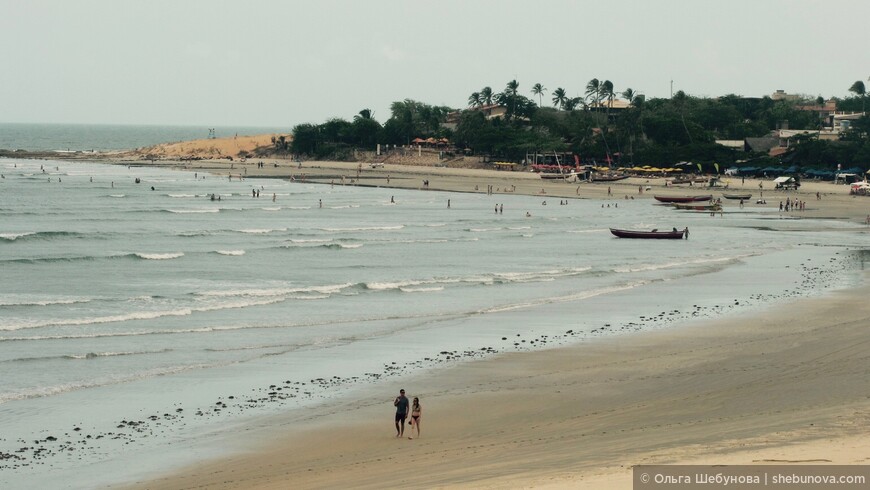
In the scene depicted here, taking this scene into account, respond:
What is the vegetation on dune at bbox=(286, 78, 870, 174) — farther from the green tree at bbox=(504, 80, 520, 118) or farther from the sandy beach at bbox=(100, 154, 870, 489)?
the sandy beach at bbox=(100, 154, 870, 489)

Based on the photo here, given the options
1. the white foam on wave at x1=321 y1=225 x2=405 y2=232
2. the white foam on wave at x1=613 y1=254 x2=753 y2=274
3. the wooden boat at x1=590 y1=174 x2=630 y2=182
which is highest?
the wooden boat at x1=590 y1=174 x2=630 y2=182

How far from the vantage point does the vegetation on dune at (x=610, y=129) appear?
123062 millimetres

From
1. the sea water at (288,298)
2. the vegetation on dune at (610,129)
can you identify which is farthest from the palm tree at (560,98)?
the sea water at (288,298)

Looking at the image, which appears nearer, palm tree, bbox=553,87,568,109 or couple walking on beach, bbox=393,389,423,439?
couple walking on beach, bbox=393,389,423,439

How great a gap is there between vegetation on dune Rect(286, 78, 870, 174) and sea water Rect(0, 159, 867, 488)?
4339 centimetres

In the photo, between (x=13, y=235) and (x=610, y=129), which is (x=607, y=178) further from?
(x=13, y=235)

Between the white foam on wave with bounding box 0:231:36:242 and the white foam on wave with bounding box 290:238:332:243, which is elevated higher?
the white foam on wave with bounding box 0:231:36:242

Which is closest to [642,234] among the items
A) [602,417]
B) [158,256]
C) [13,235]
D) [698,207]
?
[698,207]

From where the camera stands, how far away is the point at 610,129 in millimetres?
146000

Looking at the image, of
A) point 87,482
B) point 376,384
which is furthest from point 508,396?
point 87,482

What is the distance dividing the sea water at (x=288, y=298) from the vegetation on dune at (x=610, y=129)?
43.4 metres

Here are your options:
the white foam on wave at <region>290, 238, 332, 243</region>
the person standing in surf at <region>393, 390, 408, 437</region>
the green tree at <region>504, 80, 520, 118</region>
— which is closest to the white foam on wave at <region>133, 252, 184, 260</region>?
the white foam on wave at <region>290, 238, 332, 243</region>

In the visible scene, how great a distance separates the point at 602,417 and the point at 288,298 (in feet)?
68.0

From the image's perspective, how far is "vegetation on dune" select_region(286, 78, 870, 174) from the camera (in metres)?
123
